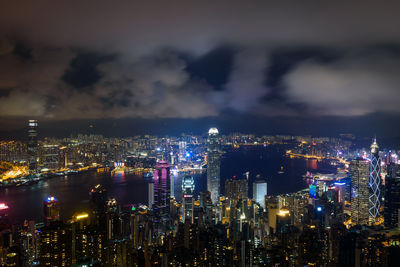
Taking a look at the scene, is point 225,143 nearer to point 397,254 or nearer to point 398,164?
point 398,164

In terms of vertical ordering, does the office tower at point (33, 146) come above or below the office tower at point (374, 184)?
above

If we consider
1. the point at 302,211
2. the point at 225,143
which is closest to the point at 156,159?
the point at 225,143

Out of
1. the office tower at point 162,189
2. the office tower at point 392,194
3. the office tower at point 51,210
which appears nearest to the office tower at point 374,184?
the office tower at point 392,194

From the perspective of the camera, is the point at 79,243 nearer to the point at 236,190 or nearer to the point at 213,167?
the point at 236,190

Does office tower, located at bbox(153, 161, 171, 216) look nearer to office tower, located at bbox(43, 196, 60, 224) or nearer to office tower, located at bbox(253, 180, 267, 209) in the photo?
office tower, located at bbox(43, 196, 60, 224)

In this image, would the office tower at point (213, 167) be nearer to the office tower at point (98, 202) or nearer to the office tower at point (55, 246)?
the office tower at point (98, 202)

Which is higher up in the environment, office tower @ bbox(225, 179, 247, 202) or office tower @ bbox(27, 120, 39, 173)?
office tower @ bbox(27, 120, 39, 173)

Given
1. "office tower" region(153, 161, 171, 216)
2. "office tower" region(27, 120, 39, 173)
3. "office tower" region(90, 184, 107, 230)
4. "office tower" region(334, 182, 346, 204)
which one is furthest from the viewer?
"office tower" region(334, 182, 346, 204)

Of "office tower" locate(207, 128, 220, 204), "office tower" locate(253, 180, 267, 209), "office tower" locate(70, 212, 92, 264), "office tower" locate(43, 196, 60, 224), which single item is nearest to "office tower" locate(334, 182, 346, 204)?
"office tower" locate(253, 180, 267, 209)
